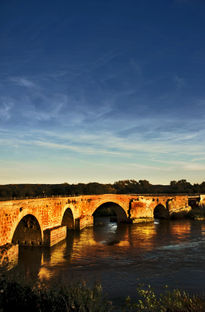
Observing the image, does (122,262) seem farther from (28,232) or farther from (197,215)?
(197,215)

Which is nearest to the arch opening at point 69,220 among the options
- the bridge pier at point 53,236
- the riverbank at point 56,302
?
the bridge pier at point 53,236

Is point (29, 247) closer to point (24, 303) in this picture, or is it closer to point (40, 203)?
point (40, 203)

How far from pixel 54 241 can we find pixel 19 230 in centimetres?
386

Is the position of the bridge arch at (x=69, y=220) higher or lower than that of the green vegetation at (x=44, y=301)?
lower

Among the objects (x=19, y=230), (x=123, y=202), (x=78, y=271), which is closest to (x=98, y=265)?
(x=78, y=271)

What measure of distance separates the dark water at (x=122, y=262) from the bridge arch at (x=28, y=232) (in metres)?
0.77

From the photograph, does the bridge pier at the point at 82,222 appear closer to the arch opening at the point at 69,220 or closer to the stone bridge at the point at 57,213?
the stone bridge at the point at 57,213

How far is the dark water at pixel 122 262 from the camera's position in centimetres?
1747

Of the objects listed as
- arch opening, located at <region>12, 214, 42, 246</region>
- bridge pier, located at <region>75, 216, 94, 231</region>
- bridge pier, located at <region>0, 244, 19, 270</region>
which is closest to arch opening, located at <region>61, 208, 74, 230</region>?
bridge pier, located at <region>75, 216, 94, 231</region>

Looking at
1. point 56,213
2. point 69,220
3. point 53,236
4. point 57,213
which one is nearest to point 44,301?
point 53,236

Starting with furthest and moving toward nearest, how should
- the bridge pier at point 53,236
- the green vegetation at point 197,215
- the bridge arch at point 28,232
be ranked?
the green vegetation at point 197,215, the bridge pier at point 53,236, the bridge arch at point 28,232

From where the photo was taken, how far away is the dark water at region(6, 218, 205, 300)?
17469 mm

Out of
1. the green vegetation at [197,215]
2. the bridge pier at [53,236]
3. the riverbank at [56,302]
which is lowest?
the green vegetation at [197,215]

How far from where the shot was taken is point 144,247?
2769 centimetres
